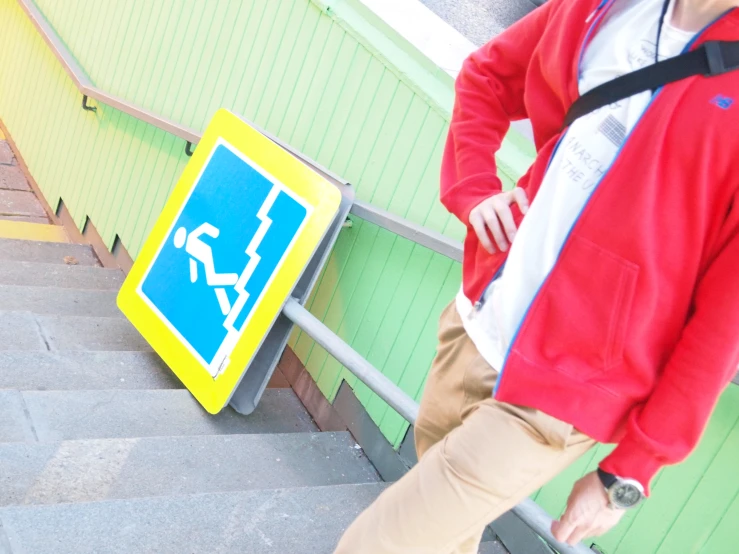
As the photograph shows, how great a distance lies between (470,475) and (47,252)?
13.3ft

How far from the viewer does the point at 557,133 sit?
115 cm

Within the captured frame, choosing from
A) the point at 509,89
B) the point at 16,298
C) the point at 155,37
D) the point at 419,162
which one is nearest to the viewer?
the point at 509,89

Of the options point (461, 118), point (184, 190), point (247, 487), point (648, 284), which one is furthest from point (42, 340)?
point (648, 284)

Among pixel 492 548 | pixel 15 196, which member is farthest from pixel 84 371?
pixel 15 196

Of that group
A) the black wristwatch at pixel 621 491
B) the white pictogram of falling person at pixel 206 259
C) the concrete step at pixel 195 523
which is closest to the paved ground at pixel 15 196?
the white pictogram of falling person at pixel 206 259

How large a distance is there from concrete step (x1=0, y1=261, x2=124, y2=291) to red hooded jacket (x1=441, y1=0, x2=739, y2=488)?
11.4ft

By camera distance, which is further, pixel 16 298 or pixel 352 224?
pixel 16 298

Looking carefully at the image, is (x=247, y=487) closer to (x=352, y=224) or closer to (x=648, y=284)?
(x=352, y=224)

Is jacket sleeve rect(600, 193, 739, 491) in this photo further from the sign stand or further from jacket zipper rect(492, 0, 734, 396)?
the sign stand

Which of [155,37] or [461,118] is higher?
[461,118]

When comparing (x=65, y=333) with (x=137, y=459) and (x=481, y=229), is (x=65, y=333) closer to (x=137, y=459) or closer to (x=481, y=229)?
(x=137, y=459)

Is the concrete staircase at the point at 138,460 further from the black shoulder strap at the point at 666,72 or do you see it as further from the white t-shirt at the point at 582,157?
the black shoulder strap at the point at 666,72

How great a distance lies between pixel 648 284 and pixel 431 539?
0.45m

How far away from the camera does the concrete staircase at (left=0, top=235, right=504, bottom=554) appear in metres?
1.70
